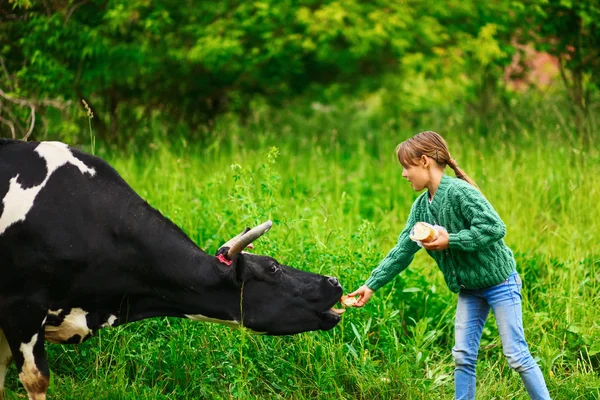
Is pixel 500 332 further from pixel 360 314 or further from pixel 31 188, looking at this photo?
pixel 31 188

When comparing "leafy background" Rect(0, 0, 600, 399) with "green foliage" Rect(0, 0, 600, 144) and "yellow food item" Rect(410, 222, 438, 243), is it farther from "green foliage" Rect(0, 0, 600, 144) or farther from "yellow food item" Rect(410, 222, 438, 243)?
"yellow food item" Rect(410, 222, 438, 243)

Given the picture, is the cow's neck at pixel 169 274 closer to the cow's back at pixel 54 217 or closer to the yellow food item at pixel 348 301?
the cow's back at pixel 54 217

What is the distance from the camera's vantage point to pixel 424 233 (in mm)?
3979

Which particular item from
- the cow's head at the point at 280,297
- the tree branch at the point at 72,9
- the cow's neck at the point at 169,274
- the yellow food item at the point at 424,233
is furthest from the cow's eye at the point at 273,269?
the tree branch at the point at 72,9

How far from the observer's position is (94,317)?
4332 millimetres

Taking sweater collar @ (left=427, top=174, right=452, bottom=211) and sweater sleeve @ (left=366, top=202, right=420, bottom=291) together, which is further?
sweater sleeve @ (left=366, top=202, right=420, bottom=291)

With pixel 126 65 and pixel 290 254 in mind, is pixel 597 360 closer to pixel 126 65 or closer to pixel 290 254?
pixel 290 254

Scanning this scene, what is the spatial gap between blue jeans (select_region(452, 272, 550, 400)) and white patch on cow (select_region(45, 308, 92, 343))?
198cm

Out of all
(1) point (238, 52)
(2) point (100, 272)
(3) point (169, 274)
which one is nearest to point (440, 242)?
(3) point (169, 274)

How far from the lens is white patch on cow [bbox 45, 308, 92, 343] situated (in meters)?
4.27

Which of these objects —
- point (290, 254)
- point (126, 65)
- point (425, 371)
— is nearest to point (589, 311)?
point (425, 371)

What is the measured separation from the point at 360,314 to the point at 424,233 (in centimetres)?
136

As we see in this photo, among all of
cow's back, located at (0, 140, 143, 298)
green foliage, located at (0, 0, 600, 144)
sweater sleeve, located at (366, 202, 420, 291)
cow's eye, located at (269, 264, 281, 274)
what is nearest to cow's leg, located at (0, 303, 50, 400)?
cow's back, located at (0, 140, 143, 298)

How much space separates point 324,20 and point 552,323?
527 cm
